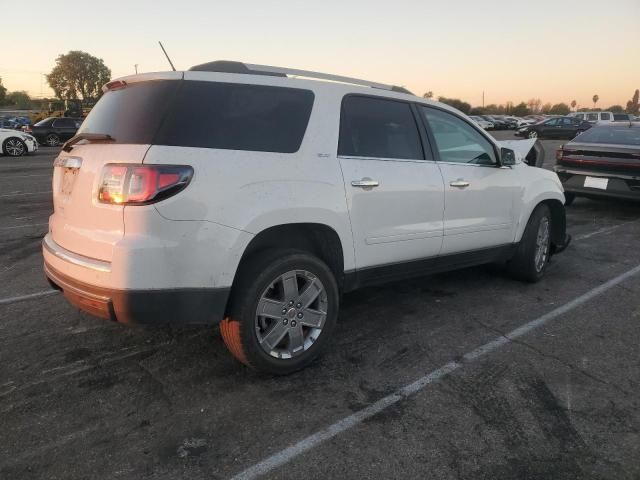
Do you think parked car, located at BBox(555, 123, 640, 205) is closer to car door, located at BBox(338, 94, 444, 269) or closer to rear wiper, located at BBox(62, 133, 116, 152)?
car door, located at BBox(338, 94, 444, 269)

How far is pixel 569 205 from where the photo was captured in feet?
33.9

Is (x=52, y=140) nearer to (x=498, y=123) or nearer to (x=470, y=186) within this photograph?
(x=470, y=186)

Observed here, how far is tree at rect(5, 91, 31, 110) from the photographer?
332 feet

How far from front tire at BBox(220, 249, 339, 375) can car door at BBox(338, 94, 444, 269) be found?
0.45 m

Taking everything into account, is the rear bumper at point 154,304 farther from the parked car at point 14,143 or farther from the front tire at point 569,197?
the parked car at point 14,143

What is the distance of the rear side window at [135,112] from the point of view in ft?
9.62

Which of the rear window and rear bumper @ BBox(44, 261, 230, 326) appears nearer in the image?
rear bumper @ BBox(44, 261, 230, 326)

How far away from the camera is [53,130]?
26375 millimetres

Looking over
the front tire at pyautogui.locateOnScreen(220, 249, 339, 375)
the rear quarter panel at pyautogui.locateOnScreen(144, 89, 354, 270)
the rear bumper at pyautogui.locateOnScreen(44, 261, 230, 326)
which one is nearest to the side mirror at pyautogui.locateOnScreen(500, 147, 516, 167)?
the rear quarter panel at pyautogui.locateOnScreen(144, 89, 354, 270)

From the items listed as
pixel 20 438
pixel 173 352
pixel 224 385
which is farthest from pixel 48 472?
pixel 173 352

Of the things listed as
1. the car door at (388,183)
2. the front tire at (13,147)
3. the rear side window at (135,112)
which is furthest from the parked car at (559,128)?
the rear side window at (135,112)

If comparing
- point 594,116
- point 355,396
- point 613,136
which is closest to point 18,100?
point 594,116

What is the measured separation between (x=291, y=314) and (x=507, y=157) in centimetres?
275

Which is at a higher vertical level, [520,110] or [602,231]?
[520,110]
